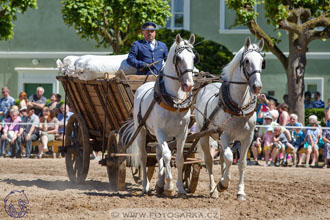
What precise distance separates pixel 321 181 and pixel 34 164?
6412 millimetres

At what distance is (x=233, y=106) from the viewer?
9102mm

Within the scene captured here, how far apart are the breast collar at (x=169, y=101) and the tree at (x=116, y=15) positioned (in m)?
8.85

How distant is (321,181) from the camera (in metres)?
12.3

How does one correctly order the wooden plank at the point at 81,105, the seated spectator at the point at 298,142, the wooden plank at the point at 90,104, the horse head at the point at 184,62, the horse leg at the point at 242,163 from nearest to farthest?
1. the horse head at the point at 184,62
2. the horse leg at the point at 242,163
3. the wooden plank at the point at 90,104
4. the wooden plank at the point at 81,105
5. the seated spectator at the point at 298,142

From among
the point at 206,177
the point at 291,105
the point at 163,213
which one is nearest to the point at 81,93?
the point at 206,177

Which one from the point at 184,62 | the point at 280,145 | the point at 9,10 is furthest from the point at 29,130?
the point at 184,62

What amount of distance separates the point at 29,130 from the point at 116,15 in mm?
3804

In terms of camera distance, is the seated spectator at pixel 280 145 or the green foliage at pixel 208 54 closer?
the seated spectator at pixel 280 145

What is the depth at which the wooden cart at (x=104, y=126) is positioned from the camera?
10.2 m

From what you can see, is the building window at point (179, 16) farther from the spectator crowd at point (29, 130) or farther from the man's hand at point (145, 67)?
the man's hand at point (145, 67)

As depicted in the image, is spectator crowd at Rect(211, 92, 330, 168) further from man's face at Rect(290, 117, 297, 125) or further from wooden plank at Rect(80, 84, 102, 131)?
wooden plank at Rect(80, 84, 102, 131)

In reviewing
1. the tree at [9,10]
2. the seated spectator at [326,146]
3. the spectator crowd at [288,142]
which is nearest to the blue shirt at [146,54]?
the spectator crowd at [288,142]

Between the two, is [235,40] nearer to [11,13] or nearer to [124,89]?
[11,13]

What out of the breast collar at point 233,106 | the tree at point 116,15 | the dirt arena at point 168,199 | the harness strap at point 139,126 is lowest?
the dirt arena at point 168,199
